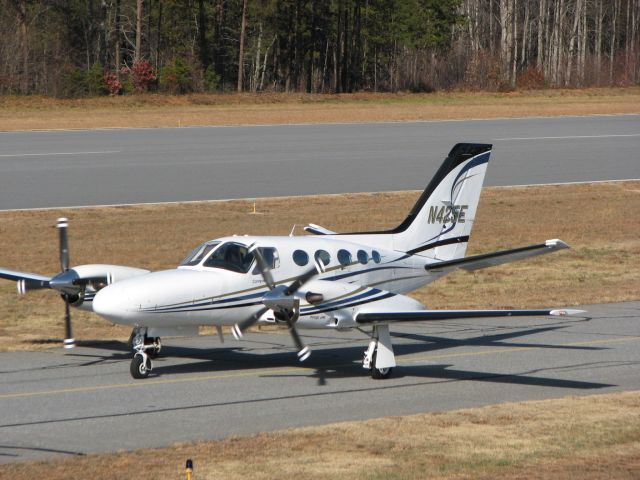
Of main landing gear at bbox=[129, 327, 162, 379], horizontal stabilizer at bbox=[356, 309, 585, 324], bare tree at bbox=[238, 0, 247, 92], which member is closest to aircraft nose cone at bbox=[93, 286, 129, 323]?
main landing gear at bbox=[129, 327, 162, 379]

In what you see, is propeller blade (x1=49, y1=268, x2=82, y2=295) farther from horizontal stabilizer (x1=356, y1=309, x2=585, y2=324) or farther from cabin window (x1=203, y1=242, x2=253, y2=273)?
horizontal stabilizer (x1=356, y1=309, x2=585, y2=324)

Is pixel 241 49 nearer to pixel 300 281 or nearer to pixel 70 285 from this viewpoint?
pixel 70 285

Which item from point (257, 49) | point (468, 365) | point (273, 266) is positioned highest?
point (257, 49)

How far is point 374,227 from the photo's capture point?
3575 cm

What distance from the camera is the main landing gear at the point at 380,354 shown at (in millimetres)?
18109

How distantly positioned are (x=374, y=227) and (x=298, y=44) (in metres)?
65.0

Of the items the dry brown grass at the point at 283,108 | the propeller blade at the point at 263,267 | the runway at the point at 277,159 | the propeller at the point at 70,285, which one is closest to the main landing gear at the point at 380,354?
the propeller blade at the point at 263,267

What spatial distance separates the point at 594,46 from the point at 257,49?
4757 cm

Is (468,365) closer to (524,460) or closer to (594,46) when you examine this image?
(524,460)

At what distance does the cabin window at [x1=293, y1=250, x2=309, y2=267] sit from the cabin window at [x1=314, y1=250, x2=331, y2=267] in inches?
10.1

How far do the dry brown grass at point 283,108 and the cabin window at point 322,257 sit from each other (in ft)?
146

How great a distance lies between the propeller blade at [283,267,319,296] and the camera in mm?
16922

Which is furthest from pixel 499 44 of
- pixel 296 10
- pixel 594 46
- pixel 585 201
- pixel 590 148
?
pixel 585 201

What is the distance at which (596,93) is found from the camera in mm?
87562
